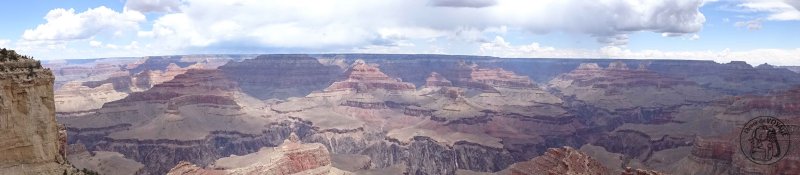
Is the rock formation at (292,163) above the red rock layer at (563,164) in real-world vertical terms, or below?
below

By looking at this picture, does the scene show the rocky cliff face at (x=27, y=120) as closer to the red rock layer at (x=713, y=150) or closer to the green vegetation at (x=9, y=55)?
the green vegetation at (x=9, y=55)

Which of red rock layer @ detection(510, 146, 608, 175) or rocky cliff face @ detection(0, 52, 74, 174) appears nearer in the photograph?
rocky cliff face @ detection(0, 52, 74, 174)

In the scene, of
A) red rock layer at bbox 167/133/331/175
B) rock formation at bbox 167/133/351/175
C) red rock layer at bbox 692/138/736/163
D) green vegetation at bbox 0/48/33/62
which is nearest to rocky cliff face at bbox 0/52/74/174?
green vegetation at bbox 0/48/33/62

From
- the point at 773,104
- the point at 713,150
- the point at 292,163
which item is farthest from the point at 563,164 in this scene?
the point at 773,104

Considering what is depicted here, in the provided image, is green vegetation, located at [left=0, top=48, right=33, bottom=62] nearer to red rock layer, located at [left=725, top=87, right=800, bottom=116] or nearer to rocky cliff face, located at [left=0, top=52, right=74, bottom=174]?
rocky cliff face, located at [left=0, top=52, right=74, bottom=174]

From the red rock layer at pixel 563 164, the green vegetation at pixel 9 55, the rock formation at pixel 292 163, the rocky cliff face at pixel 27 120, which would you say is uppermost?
the green vegetation at pixel 9 55

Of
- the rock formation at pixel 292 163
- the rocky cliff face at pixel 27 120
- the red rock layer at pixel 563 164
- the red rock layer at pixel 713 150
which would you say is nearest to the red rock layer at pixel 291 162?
the rock formation at pixel 292 163

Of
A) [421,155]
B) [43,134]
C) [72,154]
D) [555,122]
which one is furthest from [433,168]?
[43,134]

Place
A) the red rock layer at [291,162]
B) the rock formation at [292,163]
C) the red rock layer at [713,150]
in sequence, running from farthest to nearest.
Answer: the red rock layer at [713,150] < the rock formation at [292,163] < the red rock layer at [291,162]

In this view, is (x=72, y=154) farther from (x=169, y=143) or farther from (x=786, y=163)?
(x=786, y=163)
